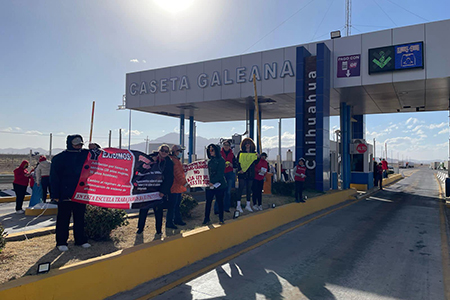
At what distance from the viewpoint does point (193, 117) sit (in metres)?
28.5

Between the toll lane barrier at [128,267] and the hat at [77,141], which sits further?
the hat at [77,141]

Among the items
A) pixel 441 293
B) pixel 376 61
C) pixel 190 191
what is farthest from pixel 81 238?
pixel 376 61

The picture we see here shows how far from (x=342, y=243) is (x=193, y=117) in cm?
2230

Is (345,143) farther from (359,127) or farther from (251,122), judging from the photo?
(251,122)

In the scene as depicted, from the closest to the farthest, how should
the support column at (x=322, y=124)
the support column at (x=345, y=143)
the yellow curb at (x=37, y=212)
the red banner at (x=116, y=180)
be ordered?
1. the red banner at (x=116, y=180)
2. the yellow curb at (x=37, y=212)
3. the support column at (x=322, y=124)
4. the support column at (x=345, y=143)

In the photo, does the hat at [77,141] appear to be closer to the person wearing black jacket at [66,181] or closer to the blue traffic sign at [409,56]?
the person wearing black jacket at [66,181]

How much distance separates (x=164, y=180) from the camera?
20.4 ft

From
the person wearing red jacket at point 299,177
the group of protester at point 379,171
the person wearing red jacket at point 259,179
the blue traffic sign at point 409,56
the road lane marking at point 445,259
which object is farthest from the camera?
the group of protester at point 379,171

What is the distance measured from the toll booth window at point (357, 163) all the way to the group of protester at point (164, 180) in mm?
13211

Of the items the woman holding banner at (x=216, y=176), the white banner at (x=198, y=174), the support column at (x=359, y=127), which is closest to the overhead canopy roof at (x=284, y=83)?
the support column at (x=359, y=127)

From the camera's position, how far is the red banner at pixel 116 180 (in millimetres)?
5168

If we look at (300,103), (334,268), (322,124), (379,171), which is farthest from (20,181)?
(379,171)

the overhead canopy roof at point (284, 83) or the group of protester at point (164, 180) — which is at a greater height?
the overhead canopy roof at point (284, 83)

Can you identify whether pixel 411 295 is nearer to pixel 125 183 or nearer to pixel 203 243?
pixel 203 243
